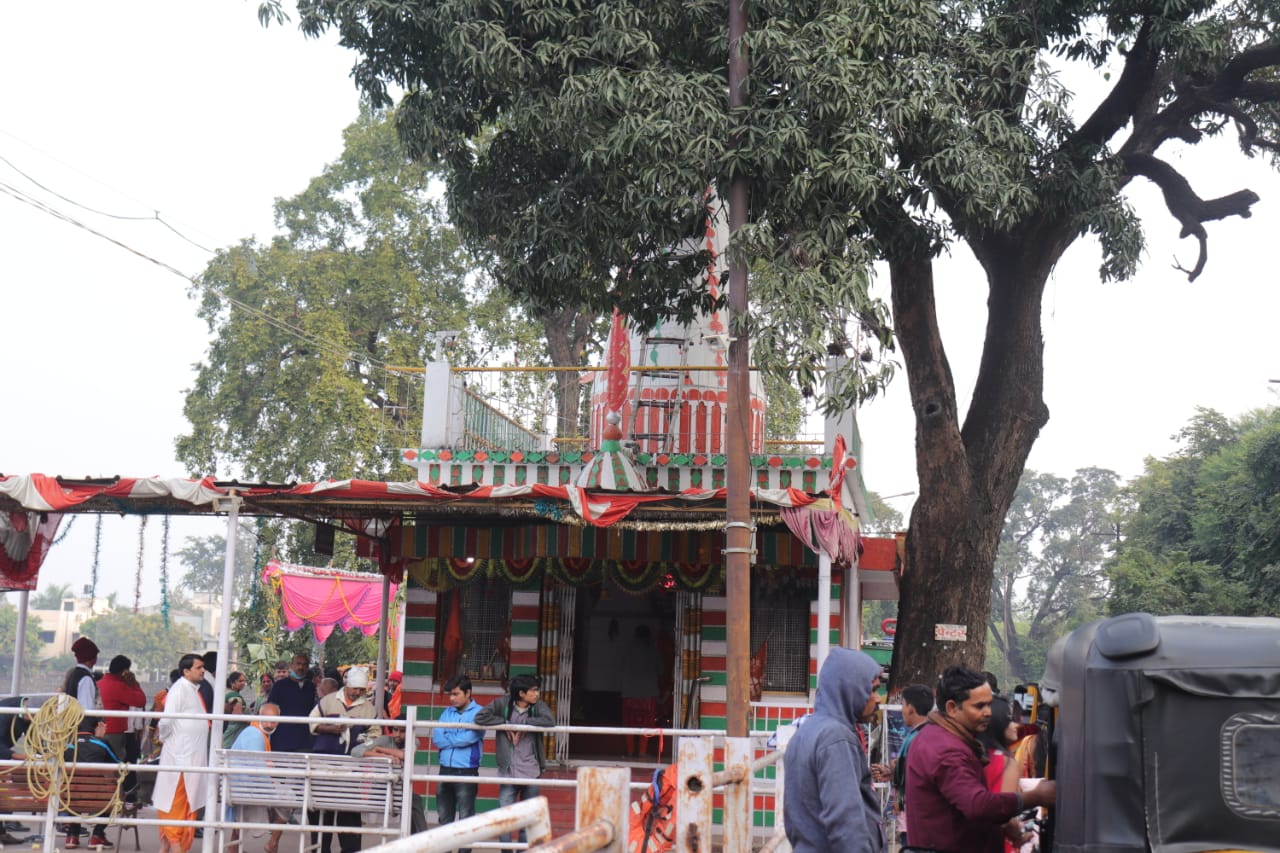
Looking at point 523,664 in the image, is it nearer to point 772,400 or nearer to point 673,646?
point 673,646

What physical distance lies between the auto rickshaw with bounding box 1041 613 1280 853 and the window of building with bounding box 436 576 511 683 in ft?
39.4

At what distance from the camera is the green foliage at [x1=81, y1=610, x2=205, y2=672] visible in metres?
117

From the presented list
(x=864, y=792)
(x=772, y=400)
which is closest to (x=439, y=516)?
(x=864, y=792)

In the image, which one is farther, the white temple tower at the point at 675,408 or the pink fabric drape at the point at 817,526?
the white temple tower at the point at 675,408

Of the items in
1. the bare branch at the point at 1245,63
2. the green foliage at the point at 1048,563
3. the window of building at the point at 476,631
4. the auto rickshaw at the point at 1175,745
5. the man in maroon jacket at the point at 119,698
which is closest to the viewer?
the auto rickshaw at the point at 1175,745

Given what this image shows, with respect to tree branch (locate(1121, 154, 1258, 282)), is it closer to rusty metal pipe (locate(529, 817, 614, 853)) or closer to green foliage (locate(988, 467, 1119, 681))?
rusty metal pipe (locate(529, 817, 614, 853))

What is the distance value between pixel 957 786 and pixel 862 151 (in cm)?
874

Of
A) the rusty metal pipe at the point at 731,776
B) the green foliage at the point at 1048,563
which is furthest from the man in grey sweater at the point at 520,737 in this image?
the green foliage at the point at 1048,563

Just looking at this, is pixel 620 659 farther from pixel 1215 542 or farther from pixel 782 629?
pixel 1215 542

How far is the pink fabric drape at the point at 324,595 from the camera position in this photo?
30031 mm

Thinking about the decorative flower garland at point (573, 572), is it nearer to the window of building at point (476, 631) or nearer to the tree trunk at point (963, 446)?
the window of building at point (476, 631)

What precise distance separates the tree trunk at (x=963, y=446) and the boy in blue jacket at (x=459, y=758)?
6753 millimetres

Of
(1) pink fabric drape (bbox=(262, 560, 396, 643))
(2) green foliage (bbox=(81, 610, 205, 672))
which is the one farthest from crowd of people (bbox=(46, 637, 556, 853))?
(2) green foliage (bbox=(81, 610, 205, 672))

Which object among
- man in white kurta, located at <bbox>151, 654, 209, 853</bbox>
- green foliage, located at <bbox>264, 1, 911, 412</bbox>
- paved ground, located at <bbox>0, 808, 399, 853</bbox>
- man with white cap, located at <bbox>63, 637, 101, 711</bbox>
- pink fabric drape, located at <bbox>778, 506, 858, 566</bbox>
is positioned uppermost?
green foliage, located at <bbox>264, 1, 911, 412</bbox>
